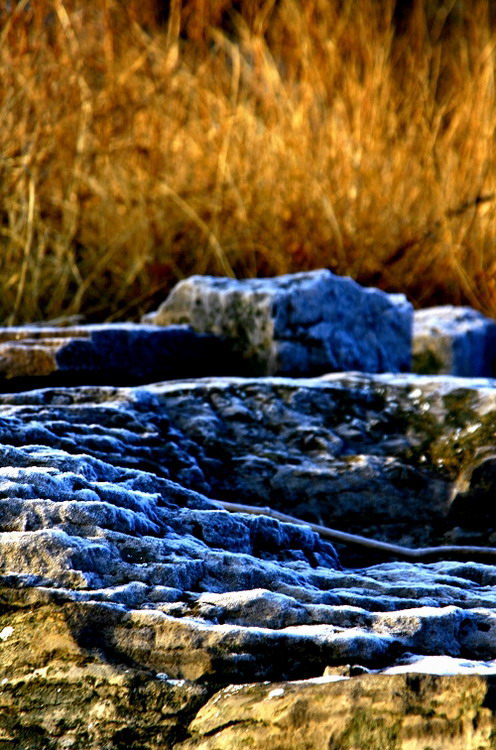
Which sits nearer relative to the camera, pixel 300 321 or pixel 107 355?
pixel 107 355

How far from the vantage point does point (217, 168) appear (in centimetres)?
455

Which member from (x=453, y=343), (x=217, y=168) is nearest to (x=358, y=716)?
(x=453, y=343)

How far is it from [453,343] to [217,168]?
1.65 metres

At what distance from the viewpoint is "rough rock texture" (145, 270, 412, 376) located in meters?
2.73

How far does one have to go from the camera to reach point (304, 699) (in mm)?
759

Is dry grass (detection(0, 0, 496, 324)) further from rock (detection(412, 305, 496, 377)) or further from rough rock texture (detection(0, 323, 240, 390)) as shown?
rough rock texture (detection(0, 323, 240, 390))

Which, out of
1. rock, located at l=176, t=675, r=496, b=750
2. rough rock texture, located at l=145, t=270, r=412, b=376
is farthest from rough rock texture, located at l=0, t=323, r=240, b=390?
rock, located at l=176, t=675, r=496, b=750

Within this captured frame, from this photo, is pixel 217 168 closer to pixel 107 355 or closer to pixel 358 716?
pixel 107 355

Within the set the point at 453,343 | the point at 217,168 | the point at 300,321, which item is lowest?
the point at 453,343

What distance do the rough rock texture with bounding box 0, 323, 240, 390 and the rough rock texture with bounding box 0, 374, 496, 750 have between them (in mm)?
647

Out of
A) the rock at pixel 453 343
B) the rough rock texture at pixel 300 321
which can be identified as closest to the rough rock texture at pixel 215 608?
the rough rock texture at pixel 300 321

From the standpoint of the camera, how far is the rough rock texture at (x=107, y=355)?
2.38 metres

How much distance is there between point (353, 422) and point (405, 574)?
0.71 m

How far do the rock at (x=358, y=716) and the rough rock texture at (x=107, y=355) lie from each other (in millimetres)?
1693
